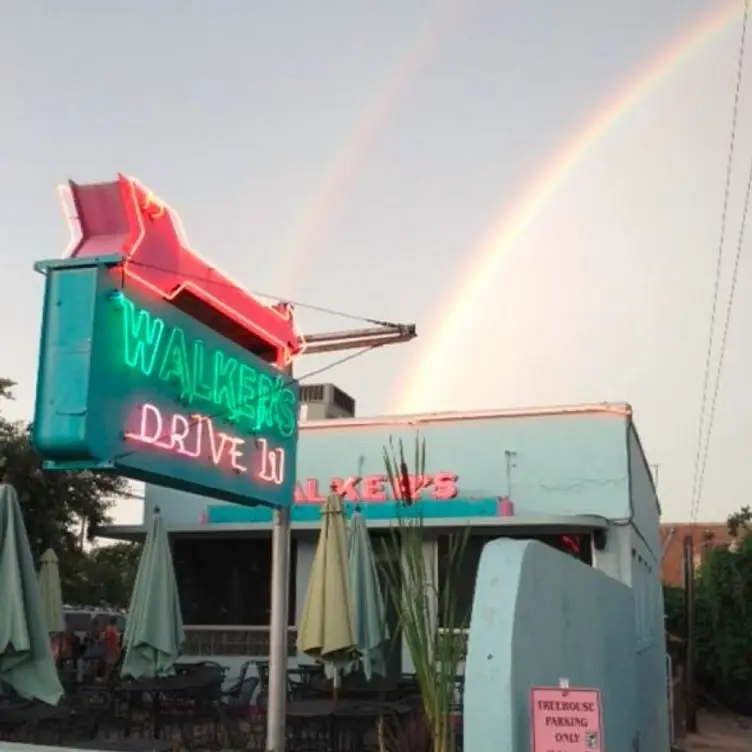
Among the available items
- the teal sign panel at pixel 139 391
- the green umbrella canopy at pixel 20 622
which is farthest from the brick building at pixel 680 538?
the green umbrella canopy at pixel 20 622

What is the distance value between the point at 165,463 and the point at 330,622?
3068mm

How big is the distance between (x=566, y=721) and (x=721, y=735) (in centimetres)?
1721

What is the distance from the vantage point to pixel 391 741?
785cm

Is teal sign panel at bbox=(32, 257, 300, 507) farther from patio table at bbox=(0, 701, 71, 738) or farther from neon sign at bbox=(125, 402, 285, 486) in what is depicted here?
patio table at bbox=(0, 701, 71, 738)

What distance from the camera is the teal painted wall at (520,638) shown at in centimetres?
485

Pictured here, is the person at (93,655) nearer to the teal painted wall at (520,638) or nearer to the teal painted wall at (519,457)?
the teal painted wall at (519,457)

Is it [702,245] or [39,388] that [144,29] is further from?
[702,245]

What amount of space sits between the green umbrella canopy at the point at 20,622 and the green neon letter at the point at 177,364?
1.36m

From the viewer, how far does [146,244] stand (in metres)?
6.21

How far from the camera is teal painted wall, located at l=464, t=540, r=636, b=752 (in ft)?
15.9

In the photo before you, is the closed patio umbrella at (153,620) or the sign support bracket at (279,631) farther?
the closed patio umbrella at (153,620)

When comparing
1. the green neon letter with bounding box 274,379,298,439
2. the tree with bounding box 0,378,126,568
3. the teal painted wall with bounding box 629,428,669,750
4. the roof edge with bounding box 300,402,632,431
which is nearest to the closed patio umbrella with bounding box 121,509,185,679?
the green neon letter with bounding box 274,379,298,439

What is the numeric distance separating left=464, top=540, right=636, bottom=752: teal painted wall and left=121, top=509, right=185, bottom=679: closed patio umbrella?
4.09 meters

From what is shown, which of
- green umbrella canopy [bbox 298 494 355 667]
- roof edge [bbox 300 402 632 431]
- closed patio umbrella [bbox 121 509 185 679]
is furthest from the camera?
roof edge [bbox 300 402 632 431]
